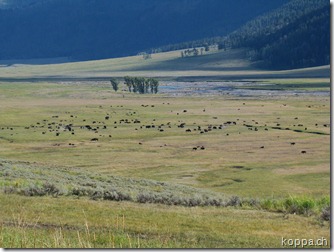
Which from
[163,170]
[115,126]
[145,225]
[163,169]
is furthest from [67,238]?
[115,126]

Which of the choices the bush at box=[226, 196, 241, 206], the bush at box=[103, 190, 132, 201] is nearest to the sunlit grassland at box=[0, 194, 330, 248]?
the bush at box=[103, 190, 132, 201]

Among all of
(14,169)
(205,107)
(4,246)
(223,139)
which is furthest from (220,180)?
(205,107)

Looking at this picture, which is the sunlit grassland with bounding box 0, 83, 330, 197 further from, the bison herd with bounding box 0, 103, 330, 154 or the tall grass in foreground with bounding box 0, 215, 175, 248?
the tall grass in foreground with bounding box 0, 215, 175, 248

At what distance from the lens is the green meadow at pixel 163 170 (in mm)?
19750

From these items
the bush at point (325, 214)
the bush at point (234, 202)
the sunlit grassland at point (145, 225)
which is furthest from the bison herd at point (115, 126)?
the bush at point (325, 214)

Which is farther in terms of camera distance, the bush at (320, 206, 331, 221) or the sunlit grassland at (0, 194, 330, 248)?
the bush at (320, 206, 331, 221)

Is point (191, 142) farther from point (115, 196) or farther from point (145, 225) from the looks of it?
point (145, 225)

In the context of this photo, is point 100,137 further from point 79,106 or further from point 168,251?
point 168,251

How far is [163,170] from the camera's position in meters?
62.2

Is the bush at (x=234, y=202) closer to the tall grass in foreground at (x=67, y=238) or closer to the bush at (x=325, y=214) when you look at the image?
the bush at (x=325, y=214)

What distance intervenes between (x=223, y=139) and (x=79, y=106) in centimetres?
6101

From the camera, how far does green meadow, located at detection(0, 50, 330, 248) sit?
19750 mm

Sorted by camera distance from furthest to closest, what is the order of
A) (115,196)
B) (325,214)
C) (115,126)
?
(115,126) → (115,196) → (325,214)

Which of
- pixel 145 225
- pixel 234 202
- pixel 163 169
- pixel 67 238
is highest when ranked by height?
pixel 67 238
